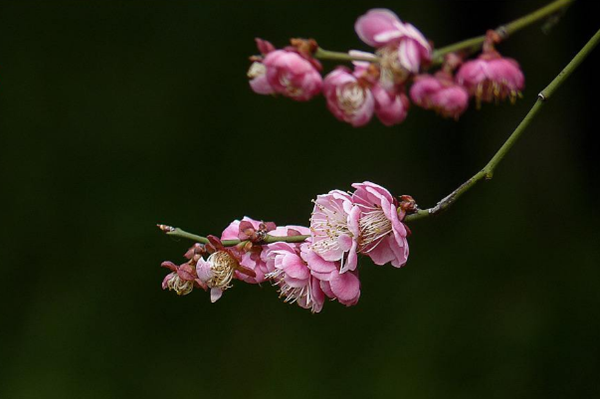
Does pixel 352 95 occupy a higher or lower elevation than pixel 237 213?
higher

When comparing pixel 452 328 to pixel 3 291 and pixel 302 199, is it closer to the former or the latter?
pixel 302 199

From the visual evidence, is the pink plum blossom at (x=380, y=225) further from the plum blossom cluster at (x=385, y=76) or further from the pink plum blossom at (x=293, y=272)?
the plum blossom cluster at (x=385, y=76)

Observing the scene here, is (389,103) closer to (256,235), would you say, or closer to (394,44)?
(394,44)

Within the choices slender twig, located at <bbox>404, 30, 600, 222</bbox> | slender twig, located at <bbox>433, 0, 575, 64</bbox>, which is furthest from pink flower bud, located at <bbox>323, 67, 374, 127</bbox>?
slender twig, located at <bbox>404, 30, 600, 222</bbox>

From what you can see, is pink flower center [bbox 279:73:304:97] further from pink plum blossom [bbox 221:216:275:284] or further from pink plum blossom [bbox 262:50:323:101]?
pink plum blossom [bbox 221:216:275:284]

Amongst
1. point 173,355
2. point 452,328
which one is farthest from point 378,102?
point 173,355

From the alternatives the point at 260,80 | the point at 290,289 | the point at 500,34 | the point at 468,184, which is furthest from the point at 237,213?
the point at 468,184

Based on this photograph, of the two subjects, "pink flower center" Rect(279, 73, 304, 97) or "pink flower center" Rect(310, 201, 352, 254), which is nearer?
"pink flower center" Rect(310, 201, 352, 254)
